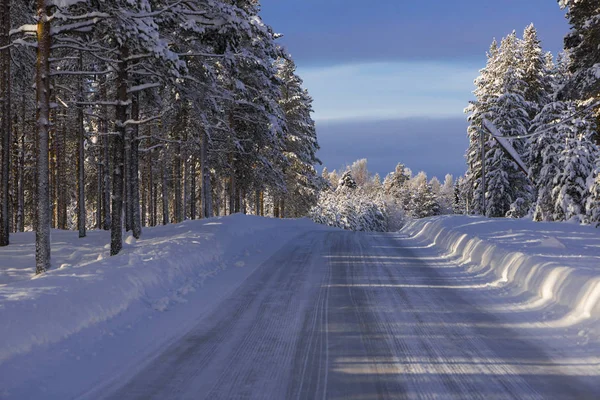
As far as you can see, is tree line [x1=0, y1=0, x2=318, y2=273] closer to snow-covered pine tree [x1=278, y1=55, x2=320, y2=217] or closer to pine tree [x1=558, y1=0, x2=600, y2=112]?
snow-covered pine tree [x1=278, y1=55, x2=320, y2=217]

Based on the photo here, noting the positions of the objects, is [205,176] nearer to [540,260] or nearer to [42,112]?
[42,112]

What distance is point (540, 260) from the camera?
32.9 feet

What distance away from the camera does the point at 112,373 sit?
17.8 feet

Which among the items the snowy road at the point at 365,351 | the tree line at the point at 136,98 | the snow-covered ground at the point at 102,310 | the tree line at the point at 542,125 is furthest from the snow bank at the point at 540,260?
the tree line at the point at 136,98

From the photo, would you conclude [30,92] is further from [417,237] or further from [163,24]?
[417,237]

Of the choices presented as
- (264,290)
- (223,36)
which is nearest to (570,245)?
(264,290)

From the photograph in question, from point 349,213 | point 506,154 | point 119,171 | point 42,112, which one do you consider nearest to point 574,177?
point 506,154

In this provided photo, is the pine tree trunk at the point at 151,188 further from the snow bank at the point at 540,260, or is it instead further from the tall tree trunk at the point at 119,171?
the snow bank at the point at 540,260

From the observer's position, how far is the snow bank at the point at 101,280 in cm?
610

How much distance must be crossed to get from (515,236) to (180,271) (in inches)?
408

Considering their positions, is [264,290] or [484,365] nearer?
[484,365]

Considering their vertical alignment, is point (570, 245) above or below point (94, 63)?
below

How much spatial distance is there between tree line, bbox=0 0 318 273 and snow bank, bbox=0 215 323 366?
2.05 metres

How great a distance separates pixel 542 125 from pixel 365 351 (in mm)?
30931
